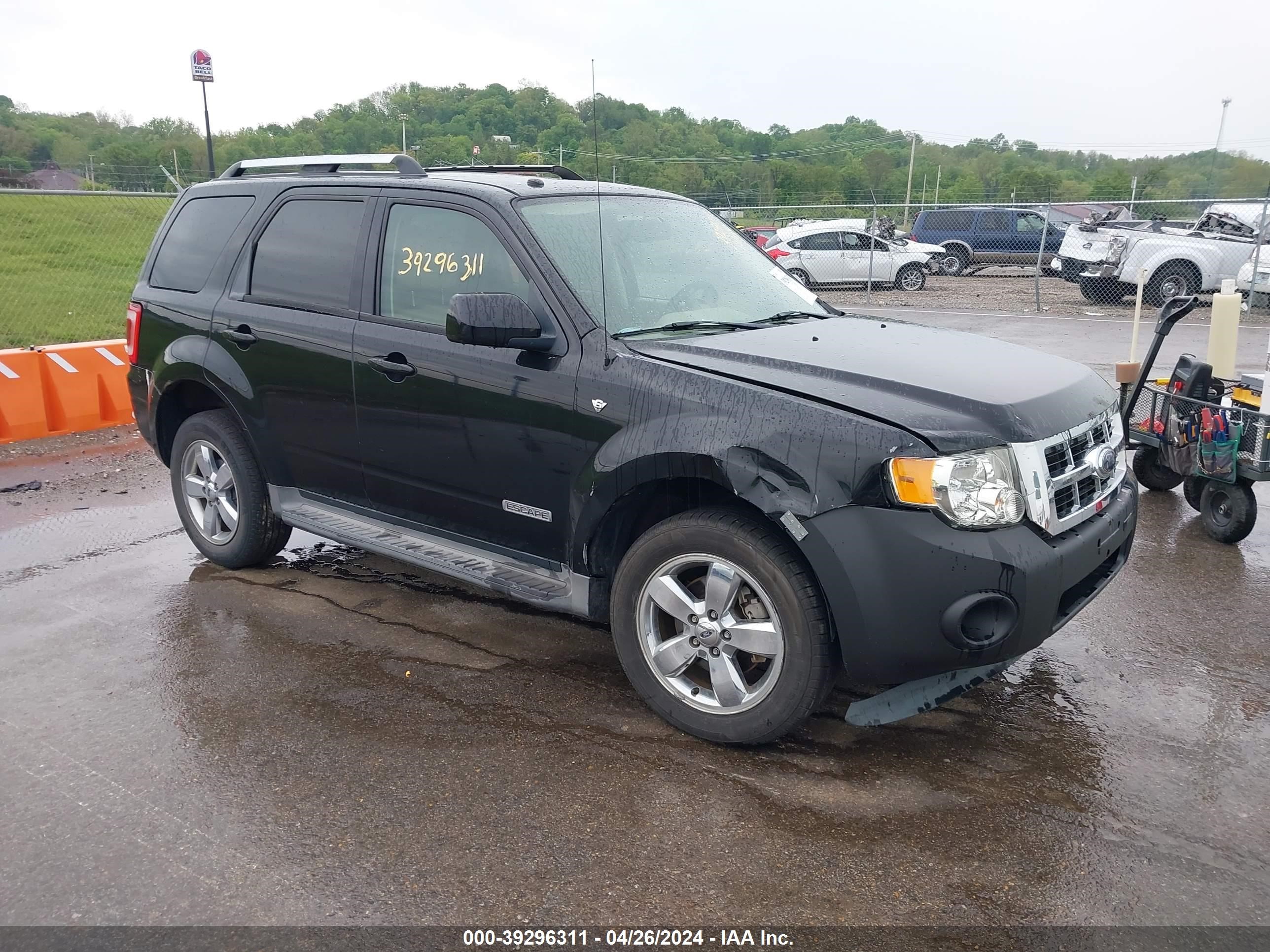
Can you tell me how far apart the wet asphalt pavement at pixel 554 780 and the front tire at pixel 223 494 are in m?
0.32

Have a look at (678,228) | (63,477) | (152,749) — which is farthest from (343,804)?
(63,477)

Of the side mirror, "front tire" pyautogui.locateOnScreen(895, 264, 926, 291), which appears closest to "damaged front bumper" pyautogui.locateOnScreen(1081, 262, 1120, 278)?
"front tire" pyautogui.locateOnScreen(895, 264, 926, 291)

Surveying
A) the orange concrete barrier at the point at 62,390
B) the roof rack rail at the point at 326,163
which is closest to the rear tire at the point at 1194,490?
the roof rack rail at the point at 326,163

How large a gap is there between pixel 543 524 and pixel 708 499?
0.69 meters

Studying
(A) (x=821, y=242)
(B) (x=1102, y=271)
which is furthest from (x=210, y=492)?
(A) (x=821, y=242)

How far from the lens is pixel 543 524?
403cm

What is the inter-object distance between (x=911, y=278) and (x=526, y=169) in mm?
18156

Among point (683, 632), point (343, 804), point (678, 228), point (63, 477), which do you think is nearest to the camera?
point (343, 804)

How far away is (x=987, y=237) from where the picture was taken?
84.8 feet

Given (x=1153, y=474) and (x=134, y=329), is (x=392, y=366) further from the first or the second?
(x=1153, y=474)

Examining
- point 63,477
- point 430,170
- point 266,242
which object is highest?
point 430,170

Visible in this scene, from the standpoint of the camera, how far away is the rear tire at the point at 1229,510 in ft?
18.9

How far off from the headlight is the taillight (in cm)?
422

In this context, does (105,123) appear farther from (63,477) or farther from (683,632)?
(683,632)
